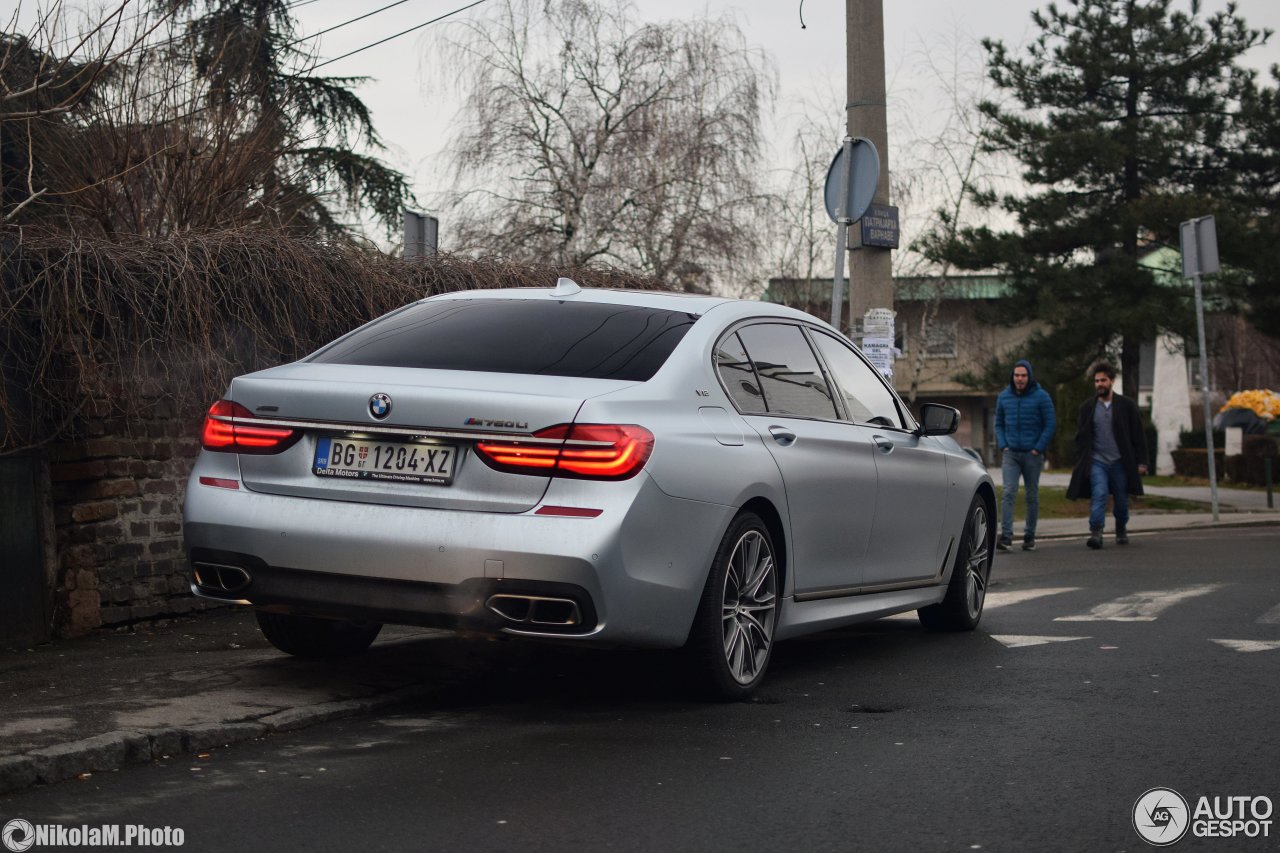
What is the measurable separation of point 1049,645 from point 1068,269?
72.1ft

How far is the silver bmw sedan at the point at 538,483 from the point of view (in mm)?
5531

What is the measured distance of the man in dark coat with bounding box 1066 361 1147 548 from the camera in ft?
52.4

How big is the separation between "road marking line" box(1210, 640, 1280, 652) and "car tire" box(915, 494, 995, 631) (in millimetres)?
1307

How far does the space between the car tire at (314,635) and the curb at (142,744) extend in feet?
3.06

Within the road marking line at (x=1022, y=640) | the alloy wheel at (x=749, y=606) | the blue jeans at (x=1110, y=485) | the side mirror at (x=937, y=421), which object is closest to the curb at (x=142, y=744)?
the alloy wheel at (x=749, y=606)

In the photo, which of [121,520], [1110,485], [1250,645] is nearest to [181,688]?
[121,520]

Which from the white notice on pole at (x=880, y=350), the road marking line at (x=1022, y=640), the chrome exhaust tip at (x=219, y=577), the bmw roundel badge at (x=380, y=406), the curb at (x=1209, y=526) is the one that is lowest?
the curb at (x=1209, y=526)

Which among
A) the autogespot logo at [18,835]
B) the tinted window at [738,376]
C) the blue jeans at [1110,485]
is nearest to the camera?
the autogespot logo at [18,835]

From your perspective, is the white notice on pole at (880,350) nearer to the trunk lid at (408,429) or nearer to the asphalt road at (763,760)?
the asphalt road at (763,760)

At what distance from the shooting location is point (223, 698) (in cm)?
599

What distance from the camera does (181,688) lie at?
619cm

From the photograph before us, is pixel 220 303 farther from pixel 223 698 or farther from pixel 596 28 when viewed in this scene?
pixel 596 28

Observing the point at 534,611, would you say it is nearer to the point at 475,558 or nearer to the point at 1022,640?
the point at 475,558

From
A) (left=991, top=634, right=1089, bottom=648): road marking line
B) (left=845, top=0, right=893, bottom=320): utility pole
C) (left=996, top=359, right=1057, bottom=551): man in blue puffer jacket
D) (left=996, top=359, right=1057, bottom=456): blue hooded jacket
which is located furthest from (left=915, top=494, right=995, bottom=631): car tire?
(left=996, top=359, right=1057, bottom=456): blue hooded jacket
